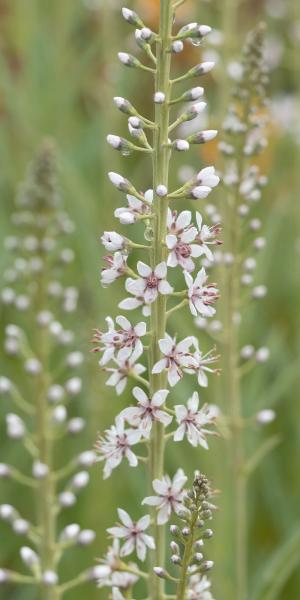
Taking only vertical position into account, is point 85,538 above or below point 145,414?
below

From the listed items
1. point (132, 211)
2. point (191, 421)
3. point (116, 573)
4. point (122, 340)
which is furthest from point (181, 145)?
point (116, 573)

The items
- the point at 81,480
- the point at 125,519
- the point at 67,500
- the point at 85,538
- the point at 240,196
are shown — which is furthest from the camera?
the point at 240,196

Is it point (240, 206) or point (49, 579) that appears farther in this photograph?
point (240, 206)

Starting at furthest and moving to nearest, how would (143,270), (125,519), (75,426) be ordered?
1. (75,426)
2. (125,519)
3. (143,270)

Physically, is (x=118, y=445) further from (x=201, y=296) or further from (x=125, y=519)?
(x=201, y=296)

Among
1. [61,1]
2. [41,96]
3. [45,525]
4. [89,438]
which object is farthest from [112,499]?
[61,1]

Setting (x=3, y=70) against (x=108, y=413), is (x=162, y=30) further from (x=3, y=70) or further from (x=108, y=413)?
(x=3, y=70)
